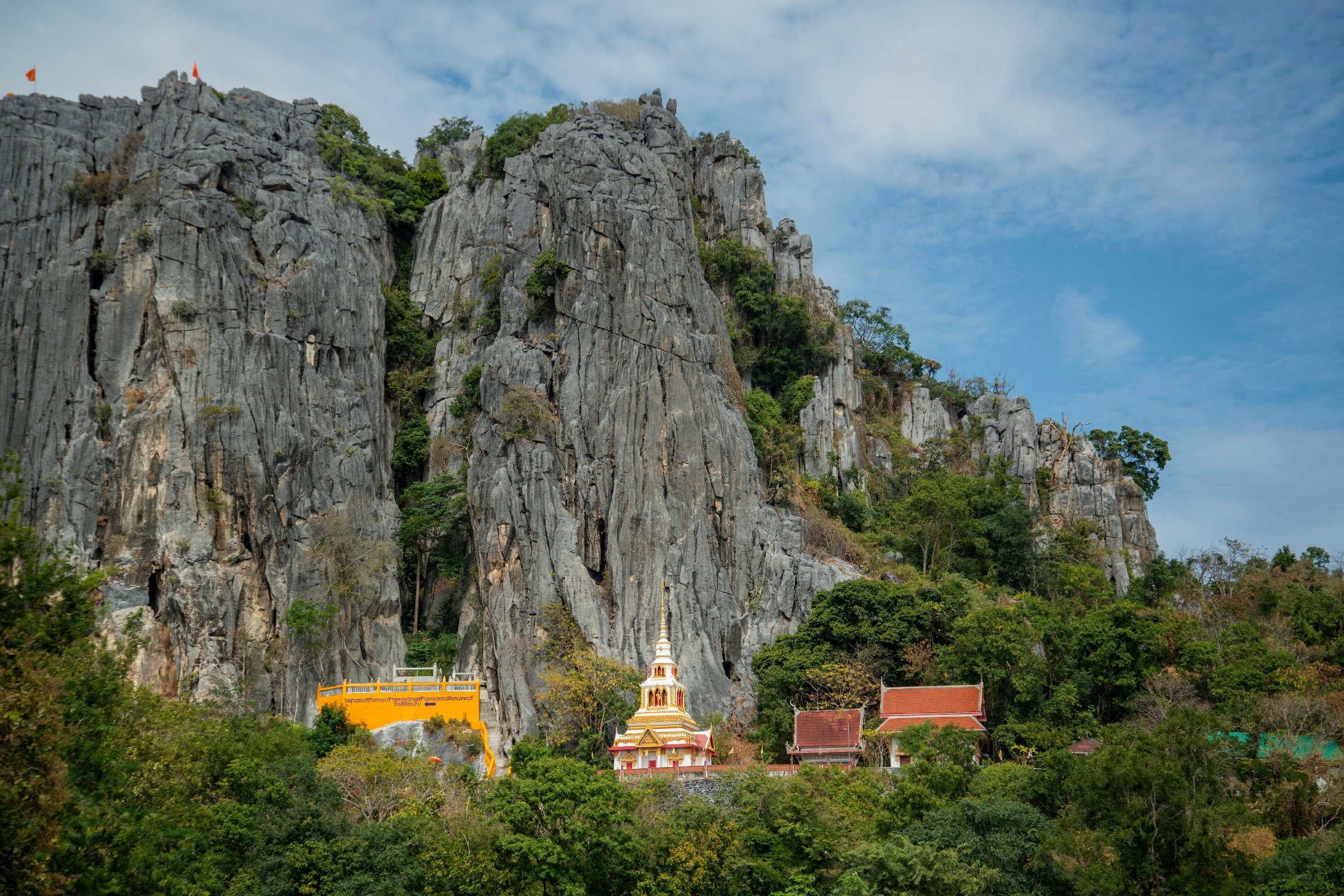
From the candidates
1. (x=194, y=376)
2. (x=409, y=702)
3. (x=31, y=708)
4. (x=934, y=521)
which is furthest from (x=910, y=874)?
(x=194, y=376)

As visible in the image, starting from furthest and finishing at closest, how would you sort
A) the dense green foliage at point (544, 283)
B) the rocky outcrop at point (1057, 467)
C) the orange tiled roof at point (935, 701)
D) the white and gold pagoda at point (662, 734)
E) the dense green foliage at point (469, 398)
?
the rocky outcrop at point (1057, 467)
the dense green foliage at point (469, 398)
the dense green foliage at point (544, 283)
the orange tiled roof at point (935, 701)
the white and gold pagoda at point (662, 734)

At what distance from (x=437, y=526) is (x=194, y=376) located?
34.0 feet

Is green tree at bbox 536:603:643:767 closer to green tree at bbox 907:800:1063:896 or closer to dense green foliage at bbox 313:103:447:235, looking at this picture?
green tree at bbox 907:800:1063:896

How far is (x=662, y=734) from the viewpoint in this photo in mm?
39281

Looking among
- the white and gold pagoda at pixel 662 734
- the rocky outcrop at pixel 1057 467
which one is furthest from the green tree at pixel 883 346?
the white and gold pagoda at pixel 662 734

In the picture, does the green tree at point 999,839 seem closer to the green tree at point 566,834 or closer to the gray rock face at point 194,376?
the green tree at point 566,834

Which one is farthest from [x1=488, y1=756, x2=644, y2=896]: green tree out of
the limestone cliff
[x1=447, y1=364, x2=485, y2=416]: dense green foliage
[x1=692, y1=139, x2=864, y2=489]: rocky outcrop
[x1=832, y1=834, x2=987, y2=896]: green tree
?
[x1=692, y1=139, x2=864, y2=489]: rocky outcrop

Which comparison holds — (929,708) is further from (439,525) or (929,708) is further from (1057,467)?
(1057,467)

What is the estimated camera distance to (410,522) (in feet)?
158

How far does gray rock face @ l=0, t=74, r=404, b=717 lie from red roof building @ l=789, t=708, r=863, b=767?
15.6m

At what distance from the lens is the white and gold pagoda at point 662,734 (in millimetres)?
38688

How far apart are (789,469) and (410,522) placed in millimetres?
15105

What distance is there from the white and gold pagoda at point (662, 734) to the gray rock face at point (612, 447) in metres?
1.41

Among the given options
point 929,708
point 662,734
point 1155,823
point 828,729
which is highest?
point 929,708
